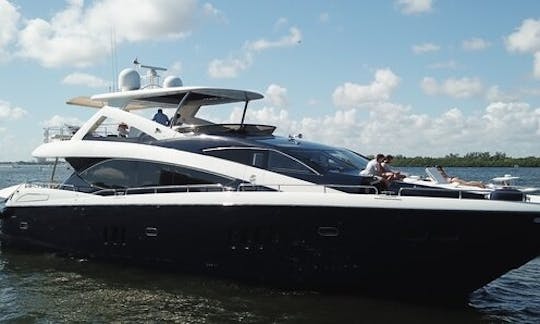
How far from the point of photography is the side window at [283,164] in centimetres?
1012

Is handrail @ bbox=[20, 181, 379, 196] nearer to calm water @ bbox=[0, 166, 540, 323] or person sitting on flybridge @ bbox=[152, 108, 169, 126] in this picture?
calm water @ bbox=[0, 166, 540, 323]

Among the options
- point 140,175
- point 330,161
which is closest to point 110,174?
point 140,175

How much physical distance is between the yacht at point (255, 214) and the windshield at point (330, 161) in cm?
4

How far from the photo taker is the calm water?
8609mm

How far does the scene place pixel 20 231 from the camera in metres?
13.2

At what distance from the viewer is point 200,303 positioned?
923 centimetres

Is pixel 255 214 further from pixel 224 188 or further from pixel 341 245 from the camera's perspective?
pixel 341 245

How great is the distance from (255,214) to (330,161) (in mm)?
2039

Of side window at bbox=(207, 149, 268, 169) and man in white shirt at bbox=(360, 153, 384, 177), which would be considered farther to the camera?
side window at bbox=(207, 149, 268, 169)

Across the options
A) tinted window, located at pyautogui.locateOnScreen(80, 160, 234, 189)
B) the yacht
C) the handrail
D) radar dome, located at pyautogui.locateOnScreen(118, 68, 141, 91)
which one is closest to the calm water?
the yacht

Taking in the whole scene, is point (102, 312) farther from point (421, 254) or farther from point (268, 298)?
point (421, 254)

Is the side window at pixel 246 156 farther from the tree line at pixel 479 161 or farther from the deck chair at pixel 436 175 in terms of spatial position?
the tree line at pixel 479 161

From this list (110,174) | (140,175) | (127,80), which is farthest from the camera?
(127,80)

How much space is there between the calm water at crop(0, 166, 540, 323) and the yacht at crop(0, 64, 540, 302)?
0.28 m
